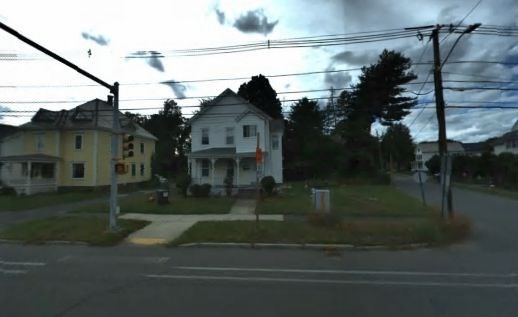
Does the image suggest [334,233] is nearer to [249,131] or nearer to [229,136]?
[249,131]

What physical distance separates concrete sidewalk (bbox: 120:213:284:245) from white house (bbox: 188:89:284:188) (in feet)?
51.3

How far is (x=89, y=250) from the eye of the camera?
44.7ft

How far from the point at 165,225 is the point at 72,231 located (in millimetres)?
3514

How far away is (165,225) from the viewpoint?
59.4 ft

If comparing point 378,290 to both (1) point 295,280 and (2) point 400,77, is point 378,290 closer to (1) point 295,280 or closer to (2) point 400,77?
(1) point 295,280

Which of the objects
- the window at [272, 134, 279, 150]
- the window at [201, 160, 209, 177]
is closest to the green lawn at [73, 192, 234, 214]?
the window at [201, 160, 209, 177]

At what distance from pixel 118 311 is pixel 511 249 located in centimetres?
1169

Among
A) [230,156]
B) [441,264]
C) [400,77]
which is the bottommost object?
[441,264]

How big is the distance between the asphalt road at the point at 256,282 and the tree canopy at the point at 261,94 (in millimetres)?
46848

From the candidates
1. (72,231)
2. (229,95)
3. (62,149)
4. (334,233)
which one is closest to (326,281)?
(334,233)

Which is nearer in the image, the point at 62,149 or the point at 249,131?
the point at 249,131

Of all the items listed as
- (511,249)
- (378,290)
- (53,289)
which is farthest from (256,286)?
(511,249)

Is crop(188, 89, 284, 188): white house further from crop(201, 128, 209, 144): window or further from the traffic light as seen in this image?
the traffic light

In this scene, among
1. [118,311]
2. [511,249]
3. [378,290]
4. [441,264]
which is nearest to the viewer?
[118,311]
